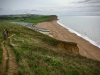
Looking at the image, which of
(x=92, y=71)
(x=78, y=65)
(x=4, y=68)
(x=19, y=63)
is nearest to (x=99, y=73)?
(x=92, y=71)

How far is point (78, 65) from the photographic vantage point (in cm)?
1595

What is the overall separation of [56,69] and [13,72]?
3.84 meters

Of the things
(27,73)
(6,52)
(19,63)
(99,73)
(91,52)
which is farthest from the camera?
(91,52)

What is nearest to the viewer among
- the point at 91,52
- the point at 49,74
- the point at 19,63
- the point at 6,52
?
the point at 49,74

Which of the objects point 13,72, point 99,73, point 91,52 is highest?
point 13,72

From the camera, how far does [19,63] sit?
14266mm

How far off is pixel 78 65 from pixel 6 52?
8.09m

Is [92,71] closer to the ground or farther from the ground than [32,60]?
closer to the ground

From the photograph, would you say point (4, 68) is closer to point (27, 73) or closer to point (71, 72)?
point (27, 73)

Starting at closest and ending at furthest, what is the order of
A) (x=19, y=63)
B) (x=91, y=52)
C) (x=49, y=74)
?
(x=49, y=74)
(x=19, y=63)
(x=91, y=52)

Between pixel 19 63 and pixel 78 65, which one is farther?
pixel 78 65

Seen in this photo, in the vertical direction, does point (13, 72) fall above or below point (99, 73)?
above

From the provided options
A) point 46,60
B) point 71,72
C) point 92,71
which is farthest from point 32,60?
point 92,71

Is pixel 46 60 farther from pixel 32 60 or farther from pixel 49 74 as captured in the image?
pixel 49 74
